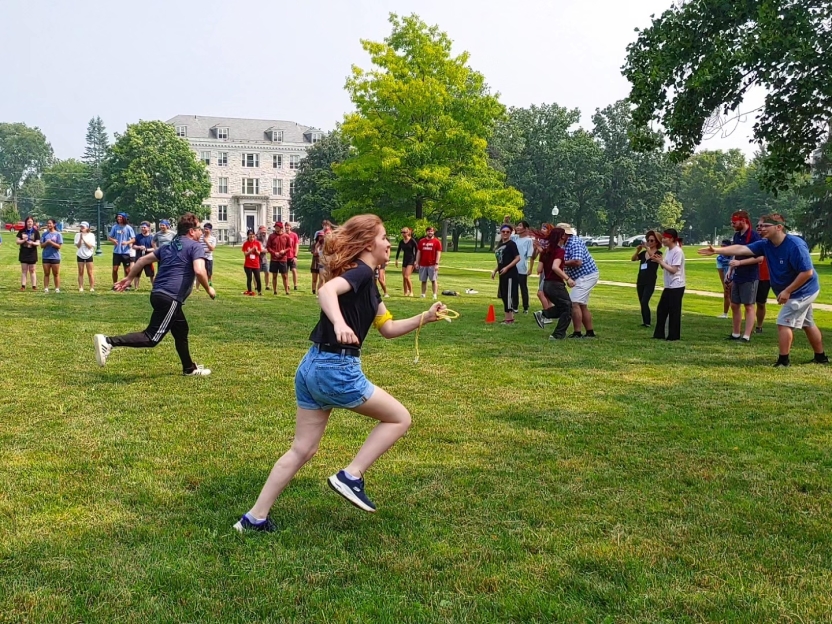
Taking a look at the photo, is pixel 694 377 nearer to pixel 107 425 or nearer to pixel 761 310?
pixel 761 310

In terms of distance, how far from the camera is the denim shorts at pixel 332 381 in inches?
160

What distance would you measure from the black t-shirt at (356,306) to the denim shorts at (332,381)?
0.09m

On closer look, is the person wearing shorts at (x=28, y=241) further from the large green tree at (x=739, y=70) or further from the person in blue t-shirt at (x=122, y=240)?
the large green tree at (x=739, y=70)

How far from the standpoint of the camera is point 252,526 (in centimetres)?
422

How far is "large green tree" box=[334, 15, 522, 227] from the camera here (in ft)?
125

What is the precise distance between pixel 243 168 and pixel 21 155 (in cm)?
10805

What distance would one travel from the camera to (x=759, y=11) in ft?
44.5

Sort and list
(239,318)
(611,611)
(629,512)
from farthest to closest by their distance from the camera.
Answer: (239,318) < (629,512) < (611,611)

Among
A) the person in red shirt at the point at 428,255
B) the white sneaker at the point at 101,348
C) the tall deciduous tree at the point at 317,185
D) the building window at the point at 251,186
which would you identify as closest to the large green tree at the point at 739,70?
the person in red shirt at the point at 428,255

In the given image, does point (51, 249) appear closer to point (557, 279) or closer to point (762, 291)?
point (557, 279)

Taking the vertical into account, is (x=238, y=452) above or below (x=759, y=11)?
below

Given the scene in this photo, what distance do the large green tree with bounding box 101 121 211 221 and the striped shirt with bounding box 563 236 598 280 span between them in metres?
76.5

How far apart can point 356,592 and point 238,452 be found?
8.07 ft

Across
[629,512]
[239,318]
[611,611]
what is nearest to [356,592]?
[611,611]
